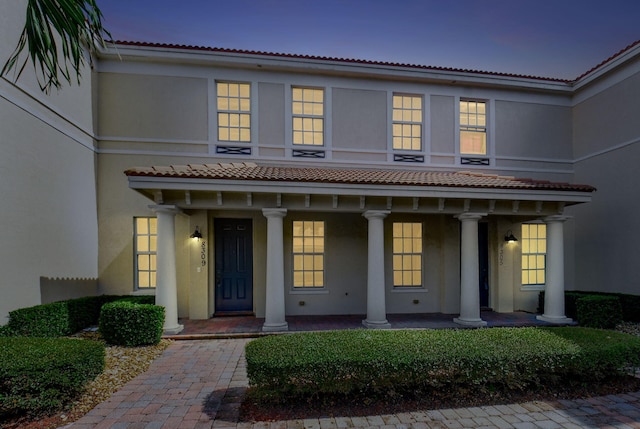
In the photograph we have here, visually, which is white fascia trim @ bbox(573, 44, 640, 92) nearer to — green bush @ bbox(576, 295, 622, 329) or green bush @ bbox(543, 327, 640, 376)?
green bush @ bbox(576, 295, 622, 329)

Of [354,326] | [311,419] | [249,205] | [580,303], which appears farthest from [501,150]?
[311,419]

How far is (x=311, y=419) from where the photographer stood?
399cm

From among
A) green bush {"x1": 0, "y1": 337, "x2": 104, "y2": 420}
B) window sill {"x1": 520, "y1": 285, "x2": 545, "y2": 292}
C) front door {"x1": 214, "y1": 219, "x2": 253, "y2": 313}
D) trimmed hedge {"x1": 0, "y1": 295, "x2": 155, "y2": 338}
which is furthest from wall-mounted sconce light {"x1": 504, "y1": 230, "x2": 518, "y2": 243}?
green bush {"x1": 0, "y1": 337, "x2": 104, "y2": 420}

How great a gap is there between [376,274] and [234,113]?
6681 millimetres

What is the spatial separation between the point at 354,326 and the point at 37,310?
722 cm

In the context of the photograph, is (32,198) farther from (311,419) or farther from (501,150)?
(501,150)

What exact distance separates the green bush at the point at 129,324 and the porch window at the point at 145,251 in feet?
8.16

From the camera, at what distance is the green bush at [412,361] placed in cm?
413

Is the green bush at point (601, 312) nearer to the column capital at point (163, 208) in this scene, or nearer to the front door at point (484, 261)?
the front door at point (484, 261)

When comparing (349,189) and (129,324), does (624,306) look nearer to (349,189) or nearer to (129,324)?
(349,189)

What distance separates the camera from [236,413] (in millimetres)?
4180

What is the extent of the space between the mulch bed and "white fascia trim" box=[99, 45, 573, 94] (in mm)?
9086

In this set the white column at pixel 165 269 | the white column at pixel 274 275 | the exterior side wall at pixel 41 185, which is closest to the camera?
the exterior side wall at pixel 41 185

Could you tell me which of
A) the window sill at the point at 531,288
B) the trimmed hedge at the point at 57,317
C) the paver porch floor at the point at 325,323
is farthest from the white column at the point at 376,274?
the trimmed hedge at the point at 57,317
